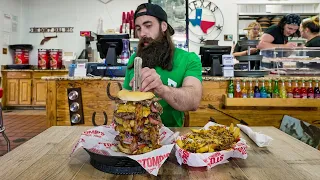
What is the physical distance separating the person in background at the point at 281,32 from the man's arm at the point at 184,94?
8.13 ft

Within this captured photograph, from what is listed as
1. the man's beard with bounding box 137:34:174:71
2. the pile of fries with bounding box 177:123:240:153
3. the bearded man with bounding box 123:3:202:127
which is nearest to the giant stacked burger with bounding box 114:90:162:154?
the pile of fries with bounding box 177:123:240:153

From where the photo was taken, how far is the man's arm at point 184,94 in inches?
60.4

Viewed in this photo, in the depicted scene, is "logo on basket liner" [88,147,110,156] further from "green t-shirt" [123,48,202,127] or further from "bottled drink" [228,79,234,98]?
"bottled drink" [228,79,234,98]

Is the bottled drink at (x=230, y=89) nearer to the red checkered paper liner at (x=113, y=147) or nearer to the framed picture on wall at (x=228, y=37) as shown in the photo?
the red checkered paper liner at (x=113, y=147)

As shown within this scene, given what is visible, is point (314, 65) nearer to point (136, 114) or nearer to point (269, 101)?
point (269, 101)

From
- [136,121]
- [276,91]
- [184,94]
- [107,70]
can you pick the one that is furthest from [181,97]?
[276,91]

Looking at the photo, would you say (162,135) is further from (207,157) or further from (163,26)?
(163,26)

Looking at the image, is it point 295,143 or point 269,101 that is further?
point 269,101

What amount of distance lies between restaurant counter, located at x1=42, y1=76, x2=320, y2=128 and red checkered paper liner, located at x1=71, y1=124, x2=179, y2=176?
6.28ft

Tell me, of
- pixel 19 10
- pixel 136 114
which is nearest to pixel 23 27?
pixel 19 10

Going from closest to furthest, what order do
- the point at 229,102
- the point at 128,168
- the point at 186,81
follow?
the point at 128,168, the point at 186,81, the point at 229,102

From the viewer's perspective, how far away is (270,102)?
10.1 ft

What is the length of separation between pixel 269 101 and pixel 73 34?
570 cm

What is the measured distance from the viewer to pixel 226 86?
10.4 ft
